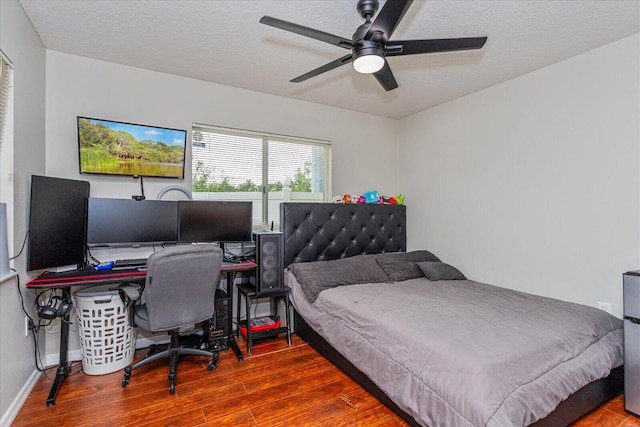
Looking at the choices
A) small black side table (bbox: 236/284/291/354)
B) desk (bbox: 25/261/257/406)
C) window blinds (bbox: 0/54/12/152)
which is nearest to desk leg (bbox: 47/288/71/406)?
desk (bbox: 25/261/257/406)

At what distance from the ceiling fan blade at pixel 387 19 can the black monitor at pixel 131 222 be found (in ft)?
7.20

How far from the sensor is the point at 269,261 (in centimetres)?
307

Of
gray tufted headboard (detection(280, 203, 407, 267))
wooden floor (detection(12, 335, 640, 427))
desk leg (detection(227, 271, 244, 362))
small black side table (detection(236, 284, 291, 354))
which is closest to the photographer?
wooden floor (detection(12, 335, 640, 427))

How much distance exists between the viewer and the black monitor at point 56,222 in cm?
225

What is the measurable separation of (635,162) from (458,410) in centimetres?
229

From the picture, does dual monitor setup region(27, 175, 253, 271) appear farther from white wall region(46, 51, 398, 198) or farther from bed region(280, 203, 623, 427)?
bed region(280, 203, 623, 427)

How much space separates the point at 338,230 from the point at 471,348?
7.09ft

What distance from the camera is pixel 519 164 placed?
3080 mm

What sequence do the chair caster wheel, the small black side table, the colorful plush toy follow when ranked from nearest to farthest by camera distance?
1. the chair caster wheel
2. the small black side table
3. the colorful plush toy

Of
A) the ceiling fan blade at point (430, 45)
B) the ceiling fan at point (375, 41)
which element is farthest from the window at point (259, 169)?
the ceiling fan blade at point (430, 45)

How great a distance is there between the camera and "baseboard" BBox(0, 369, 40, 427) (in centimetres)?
187

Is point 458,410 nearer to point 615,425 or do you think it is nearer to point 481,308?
point 481,308

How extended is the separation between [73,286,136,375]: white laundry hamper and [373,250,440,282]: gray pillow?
2.41m

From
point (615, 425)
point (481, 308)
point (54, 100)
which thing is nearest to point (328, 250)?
point (481, 308)
